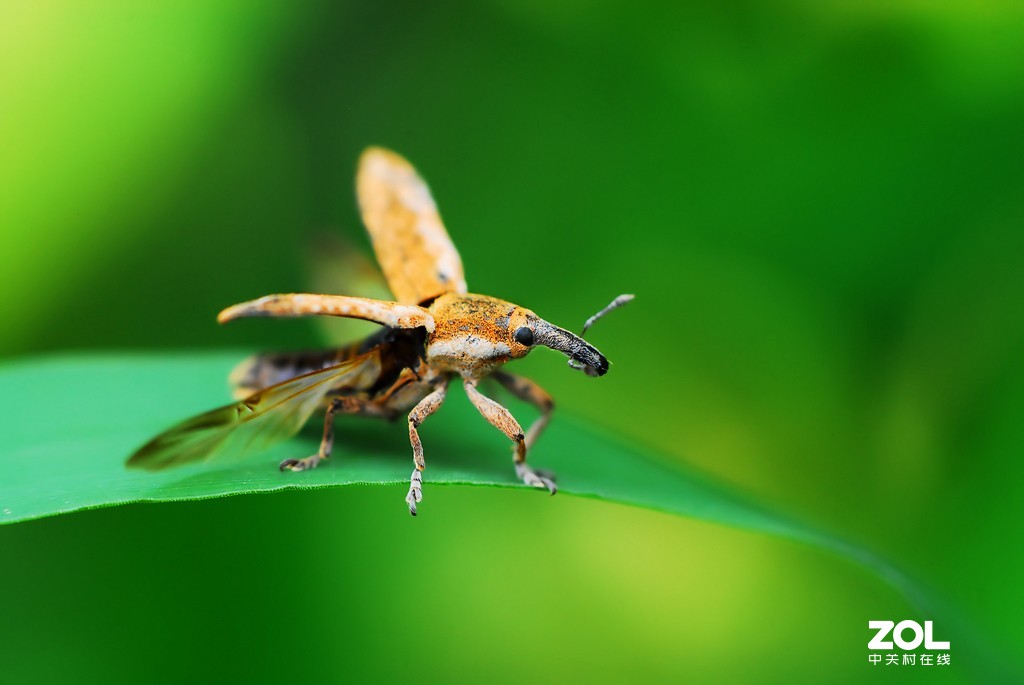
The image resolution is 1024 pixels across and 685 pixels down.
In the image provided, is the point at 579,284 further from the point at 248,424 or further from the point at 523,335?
the point at 248,424

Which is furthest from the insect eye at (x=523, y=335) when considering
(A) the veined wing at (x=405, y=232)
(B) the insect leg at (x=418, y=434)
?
(A) the veined wing at (x=405, y=232)

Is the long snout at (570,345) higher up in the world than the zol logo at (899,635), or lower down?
higher up

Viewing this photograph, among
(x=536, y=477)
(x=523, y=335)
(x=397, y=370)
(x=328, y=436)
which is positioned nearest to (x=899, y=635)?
(x=536, y=477)

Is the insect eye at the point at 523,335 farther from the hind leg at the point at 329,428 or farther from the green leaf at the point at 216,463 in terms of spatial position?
the hind leg at the point at 329,428

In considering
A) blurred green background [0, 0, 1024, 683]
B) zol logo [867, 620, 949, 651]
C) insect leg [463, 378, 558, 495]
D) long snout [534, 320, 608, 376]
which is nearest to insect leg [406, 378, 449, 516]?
insect leg [463, 378, 558, 495]

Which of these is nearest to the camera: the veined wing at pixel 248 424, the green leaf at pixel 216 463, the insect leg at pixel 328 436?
the green leaf at pixel 216 463

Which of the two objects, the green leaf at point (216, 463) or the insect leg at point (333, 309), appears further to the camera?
the insect leg at point (333, 309)

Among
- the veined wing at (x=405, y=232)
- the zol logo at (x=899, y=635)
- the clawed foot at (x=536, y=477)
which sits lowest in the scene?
the zol logo at (x=899, y=635)
